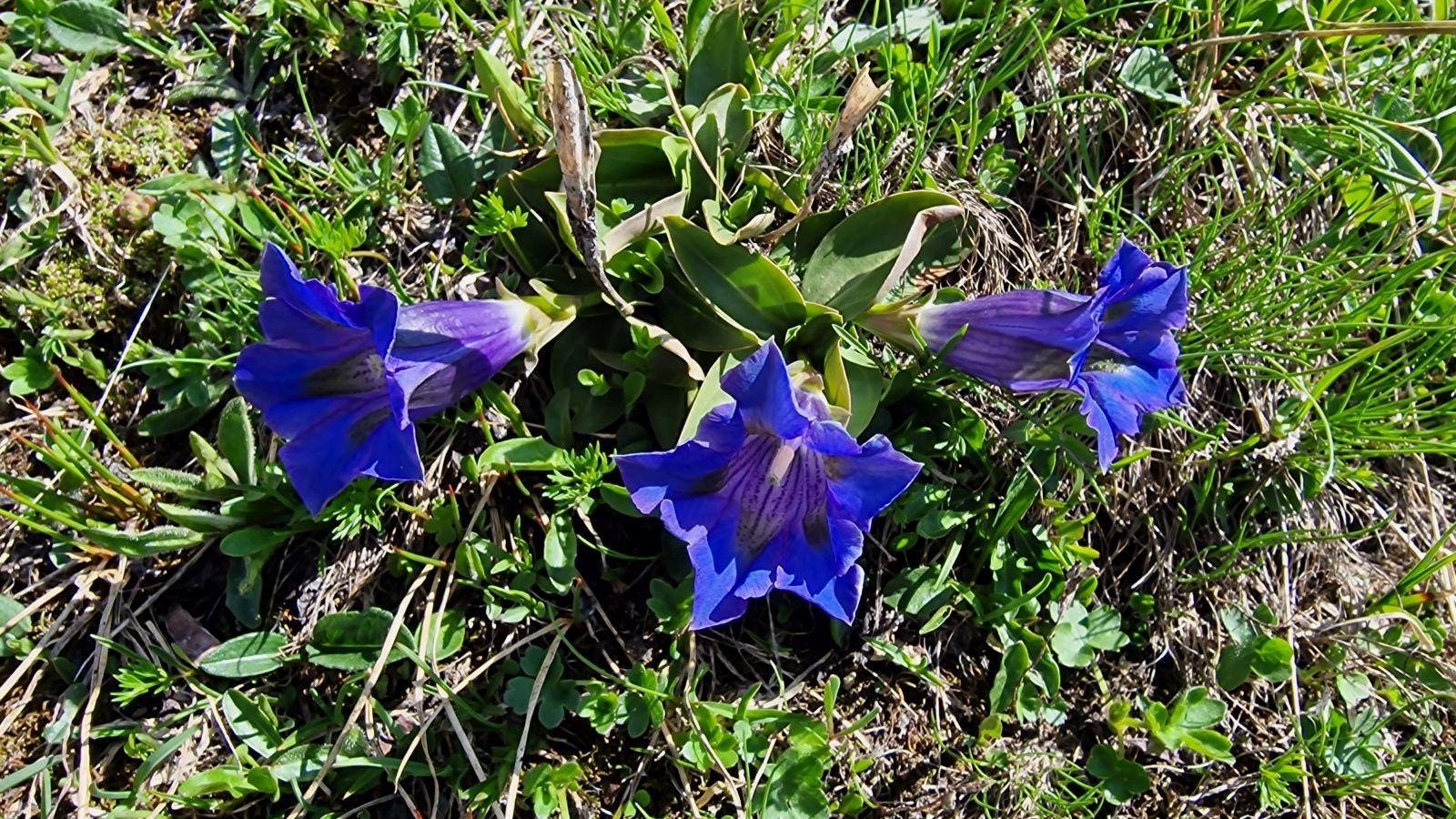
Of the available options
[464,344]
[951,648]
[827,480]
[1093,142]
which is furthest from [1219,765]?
[464,344]

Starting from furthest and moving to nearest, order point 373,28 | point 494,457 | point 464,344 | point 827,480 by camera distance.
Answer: point 373,28 < point 494,457 < point 464,344 < point 827,480

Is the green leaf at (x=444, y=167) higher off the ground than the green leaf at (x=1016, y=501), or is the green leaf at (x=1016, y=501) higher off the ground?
the green leaf at (x=444, y=167)

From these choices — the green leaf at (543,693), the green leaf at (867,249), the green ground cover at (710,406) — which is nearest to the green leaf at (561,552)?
the green ground cover at (710,406)

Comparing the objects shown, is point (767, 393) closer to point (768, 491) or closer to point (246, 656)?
point (768, 491)

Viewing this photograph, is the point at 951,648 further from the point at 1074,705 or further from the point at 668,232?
the point at 668,232

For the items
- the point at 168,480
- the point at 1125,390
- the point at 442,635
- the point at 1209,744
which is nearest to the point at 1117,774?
the point at 1209,744

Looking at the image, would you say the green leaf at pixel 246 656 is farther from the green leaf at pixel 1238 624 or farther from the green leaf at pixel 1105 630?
the green leaf at pixel 1238 624
